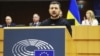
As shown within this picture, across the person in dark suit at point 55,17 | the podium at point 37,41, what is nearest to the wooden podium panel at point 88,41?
the person in dark suit at point 55,17

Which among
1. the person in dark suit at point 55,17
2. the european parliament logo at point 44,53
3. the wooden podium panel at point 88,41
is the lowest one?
the wooden podium panel at point 88,41

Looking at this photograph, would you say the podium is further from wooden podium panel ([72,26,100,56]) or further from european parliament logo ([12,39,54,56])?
wooden podium panel ([72,26,100,56])

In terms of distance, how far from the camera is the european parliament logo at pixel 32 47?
4617mm

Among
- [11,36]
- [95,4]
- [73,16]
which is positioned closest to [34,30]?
[11,36]

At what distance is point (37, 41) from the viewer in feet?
15.3

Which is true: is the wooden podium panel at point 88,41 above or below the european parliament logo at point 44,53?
below

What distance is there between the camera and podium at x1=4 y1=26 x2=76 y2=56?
461cm

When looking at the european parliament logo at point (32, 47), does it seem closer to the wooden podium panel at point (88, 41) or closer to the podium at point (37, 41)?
the podium at point (37, 41)

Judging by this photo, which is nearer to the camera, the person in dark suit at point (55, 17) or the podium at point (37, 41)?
the podium at point (37, 41)

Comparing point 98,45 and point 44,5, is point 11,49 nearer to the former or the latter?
point 98,45

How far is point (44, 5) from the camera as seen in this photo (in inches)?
733

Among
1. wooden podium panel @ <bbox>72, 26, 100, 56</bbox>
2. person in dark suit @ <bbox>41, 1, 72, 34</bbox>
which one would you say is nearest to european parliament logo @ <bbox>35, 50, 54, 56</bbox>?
person in dark suit @ <bbox>41, 1, 72, 34</bbox>

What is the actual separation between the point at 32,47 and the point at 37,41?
0.11 m

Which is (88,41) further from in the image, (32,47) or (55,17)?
(32,47)
